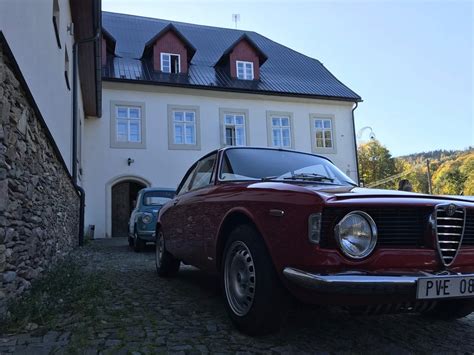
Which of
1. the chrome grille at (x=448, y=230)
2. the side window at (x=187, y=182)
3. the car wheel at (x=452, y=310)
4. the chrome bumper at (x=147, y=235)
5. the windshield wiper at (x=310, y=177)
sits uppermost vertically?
the side window at (x=187, y=182)

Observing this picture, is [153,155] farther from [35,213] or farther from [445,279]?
[445,279]

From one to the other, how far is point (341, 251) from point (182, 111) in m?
17.5

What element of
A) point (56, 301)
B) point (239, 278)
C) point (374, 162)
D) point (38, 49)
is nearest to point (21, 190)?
point (56, 301)

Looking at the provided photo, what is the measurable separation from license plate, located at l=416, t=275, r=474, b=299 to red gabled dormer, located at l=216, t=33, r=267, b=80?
64.2 feet

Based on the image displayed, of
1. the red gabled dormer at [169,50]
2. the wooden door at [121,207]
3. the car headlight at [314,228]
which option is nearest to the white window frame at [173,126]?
the red gabled dormer at [169,50]

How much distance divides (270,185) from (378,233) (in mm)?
883

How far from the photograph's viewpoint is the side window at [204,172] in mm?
4609

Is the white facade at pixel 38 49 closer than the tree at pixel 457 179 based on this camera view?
Yes

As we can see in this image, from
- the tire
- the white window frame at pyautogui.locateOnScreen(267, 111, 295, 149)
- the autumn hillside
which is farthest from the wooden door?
the autumn hillside

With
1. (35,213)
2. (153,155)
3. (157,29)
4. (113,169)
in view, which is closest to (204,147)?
(153,155)

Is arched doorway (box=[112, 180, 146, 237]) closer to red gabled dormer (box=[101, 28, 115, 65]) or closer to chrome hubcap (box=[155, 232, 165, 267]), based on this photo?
red gabled dormer (box=[101, 28, 115, 65])

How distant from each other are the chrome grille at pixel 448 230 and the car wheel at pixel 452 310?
2.99 ft

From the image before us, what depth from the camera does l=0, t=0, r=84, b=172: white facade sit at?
12.8 ft

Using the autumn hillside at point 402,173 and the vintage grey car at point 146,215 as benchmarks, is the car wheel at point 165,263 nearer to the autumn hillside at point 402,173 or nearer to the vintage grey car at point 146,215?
the vintage grey car at point 146,215
